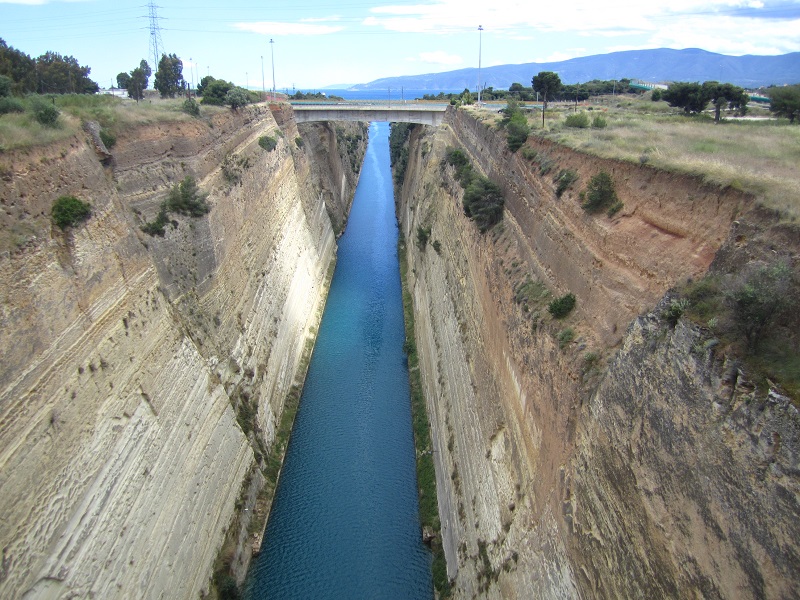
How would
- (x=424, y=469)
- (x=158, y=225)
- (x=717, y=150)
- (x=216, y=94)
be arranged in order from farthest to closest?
1. (x=216, y=94)
2. (x=424, y=469)
3. (x=158, y=225)
4. (x=717, y=150)

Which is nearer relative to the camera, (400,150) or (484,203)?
(484,203)

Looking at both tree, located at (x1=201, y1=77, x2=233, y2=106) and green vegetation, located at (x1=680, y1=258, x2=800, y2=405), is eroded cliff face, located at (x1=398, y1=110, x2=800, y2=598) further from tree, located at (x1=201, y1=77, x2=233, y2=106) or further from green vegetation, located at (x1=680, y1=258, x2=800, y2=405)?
tree, located at (x1=201, y1=77, x2=233, y2=106)

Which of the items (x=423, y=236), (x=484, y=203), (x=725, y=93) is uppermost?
(x=725, y=93)

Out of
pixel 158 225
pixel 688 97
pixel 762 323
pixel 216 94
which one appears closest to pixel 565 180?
pixel 762 323

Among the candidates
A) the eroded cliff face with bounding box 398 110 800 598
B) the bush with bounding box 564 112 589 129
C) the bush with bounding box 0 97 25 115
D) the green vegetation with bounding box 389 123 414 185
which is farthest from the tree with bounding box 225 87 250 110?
the green vegetation with bounding box 389 123 414 185

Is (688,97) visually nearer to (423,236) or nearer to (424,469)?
(423,236)

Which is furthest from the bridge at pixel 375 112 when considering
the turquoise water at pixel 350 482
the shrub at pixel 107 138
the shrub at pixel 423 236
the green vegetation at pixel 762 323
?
the green vegetation at pixel 762 323
